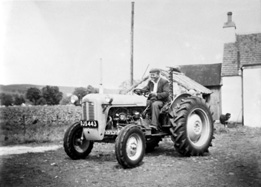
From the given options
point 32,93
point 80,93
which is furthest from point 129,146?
point 32,93

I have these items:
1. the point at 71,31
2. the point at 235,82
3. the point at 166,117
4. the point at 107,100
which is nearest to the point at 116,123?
the point at 107,100

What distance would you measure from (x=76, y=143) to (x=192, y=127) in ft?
7.87

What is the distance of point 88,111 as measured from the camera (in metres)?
5.38

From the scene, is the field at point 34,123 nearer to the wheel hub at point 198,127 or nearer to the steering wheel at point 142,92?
the steering wheel at point 142,92

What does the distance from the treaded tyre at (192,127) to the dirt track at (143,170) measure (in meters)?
0.21

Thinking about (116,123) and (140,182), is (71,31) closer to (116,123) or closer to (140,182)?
(116,123)

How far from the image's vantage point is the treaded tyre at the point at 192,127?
564 cm

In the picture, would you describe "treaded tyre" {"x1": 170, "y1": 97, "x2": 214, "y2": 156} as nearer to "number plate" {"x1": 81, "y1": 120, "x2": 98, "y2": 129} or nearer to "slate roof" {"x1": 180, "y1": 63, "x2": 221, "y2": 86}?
"number plate" {"x1": 81, "y1": 120, "x2": 98, "y2": 129}

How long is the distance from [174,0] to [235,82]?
15.4 metres

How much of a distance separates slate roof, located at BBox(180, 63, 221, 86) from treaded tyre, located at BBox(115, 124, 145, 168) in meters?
18.4

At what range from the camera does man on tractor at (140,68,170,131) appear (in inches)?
227

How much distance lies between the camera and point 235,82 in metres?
19.0

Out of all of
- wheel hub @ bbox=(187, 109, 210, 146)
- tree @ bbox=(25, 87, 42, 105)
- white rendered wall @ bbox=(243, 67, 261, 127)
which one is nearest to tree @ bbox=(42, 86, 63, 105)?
tree @ bbox=(25, 87, 42, 105)

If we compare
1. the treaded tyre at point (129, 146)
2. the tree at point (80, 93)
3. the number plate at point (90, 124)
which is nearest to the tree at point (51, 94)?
the tree at point (80, 93)
